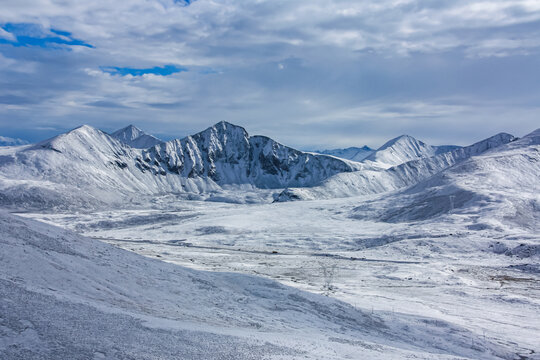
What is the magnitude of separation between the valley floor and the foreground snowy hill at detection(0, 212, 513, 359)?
1470 millimetres

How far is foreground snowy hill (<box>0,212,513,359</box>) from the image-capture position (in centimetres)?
1031

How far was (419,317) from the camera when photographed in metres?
24.3

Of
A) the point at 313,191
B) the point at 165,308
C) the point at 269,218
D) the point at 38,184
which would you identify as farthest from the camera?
the point at 313,191

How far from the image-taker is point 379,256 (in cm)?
6356

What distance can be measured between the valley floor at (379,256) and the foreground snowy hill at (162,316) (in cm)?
147

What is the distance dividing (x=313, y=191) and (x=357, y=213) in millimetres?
69509

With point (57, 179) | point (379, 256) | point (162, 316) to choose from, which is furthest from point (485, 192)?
point (57, 179)

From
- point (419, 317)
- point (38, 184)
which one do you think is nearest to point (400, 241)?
point (419, 317)

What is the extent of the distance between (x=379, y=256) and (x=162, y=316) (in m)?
53.8

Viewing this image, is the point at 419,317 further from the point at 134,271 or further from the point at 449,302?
the point at 134,271

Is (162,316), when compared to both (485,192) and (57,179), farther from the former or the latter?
(57,179)

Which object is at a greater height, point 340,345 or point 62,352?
point 62,352

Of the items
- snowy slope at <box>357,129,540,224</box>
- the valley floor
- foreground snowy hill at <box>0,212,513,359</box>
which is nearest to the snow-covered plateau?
foreground snowy hill at <box>0,212,513,359</box>

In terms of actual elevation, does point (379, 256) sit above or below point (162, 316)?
below
